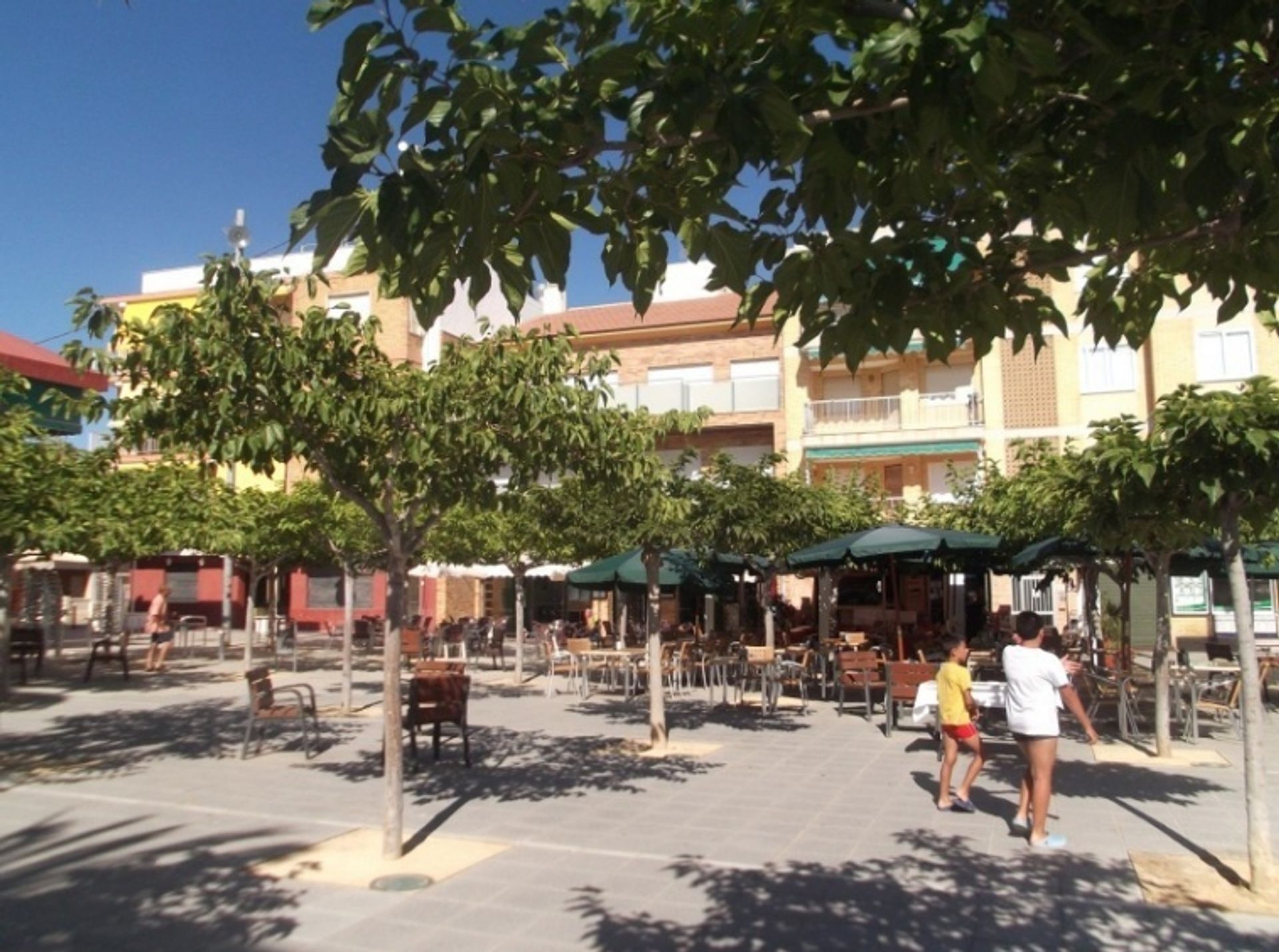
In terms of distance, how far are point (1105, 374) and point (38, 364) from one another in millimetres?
25135

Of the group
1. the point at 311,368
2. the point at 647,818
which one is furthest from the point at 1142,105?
the point at 647,818

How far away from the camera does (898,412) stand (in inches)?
1225

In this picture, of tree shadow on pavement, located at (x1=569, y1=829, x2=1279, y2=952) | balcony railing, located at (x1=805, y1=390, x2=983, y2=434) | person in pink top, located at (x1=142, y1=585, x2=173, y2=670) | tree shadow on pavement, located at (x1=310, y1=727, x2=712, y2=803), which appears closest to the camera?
tree shadow on pavement, located at (x1=569, y1=829, x2=1279, y2=952)

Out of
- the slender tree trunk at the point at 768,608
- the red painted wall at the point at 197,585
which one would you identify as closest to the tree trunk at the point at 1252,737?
the slender tree trunk at the point at 768,608

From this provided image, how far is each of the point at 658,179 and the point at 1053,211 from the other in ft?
4.17

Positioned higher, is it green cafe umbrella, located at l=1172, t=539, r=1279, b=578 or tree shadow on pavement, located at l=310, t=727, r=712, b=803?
green cafe umbrella, located at l=1172, t=539, r=1279, b=578

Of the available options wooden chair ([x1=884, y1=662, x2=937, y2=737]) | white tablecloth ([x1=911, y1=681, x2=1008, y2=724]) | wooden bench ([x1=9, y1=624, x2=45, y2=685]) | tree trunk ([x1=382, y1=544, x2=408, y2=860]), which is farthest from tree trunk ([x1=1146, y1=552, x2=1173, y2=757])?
wooden bench ([x1=9, y1=624, x2=45, y2=685])

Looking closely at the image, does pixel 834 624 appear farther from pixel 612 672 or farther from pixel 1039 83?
pixel 1039 83

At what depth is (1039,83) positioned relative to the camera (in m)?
3.14

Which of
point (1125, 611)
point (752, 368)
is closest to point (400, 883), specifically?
point (1125, 611)

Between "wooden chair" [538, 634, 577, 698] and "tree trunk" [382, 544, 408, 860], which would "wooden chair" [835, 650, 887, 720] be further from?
"tree trunk" [382, 544, 408, 860]

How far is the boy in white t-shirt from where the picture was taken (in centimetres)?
738

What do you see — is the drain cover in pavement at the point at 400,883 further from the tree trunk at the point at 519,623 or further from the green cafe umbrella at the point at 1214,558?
the tree trunk at the point at 519,623

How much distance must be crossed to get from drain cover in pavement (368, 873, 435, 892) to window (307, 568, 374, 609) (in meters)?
31.3
